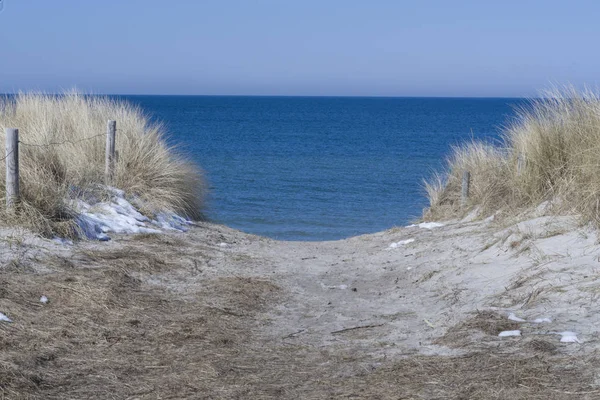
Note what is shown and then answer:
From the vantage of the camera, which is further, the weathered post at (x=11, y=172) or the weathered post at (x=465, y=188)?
the weathered post at (x=465, y=188)

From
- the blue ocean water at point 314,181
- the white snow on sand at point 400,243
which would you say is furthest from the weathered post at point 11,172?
the blue ocean water at point 314,181

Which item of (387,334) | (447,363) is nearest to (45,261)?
(387,334)

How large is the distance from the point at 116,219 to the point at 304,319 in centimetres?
456

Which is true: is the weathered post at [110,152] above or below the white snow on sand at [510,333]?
above

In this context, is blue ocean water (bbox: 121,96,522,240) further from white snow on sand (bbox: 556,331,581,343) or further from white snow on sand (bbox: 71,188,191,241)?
white snow on sand (bbox: 556,331,581,343)

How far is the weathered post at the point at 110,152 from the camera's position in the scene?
12414mm

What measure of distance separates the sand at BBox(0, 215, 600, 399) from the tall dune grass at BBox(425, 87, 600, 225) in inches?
20.1

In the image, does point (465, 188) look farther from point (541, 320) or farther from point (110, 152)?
point (541, 320)

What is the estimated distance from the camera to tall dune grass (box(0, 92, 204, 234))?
10.3 m

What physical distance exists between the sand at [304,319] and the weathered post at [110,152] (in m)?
2.32

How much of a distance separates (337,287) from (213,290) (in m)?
1.38

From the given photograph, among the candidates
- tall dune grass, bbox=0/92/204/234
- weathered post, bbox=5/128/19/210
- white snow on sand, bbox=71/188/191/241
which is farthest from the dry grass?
tall dune grass, bbox=0/92/204/234

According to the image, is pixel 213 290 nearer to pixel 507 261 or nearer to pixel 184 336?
pixel 184 336

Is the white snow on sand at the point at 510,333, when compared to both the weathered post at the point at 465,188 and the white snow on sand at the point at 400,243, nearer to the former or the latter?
the white snow on sand at the point at 400,243
